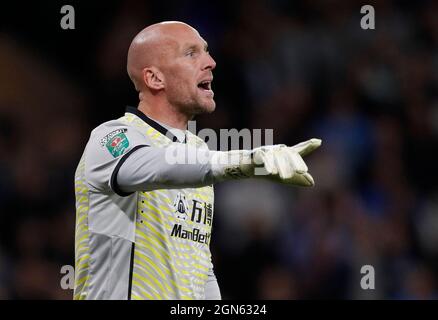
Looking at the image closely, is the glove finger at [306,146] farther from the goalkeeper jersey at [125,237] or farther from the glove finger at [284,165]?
the goalkeeper jersey at [125,237]

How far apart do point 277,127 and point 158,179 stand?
4.25 meters

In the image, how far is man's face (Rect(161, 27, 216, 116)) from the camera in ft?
12.9

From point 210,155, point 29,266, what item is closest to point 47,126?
point 29,266

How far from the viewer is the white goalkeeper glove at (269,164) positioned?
9.20 ft

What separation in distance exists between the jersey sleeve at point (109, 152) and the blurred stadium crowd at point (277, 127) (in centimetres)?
280

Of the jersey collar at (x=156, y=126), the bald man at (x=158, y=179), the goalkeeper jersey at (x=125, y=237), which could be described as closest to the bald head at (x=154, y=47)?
the bald man at (x=158, y=179)

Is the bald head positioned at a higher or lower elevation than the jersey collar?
higher

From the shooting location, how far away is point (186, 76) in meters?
3.93

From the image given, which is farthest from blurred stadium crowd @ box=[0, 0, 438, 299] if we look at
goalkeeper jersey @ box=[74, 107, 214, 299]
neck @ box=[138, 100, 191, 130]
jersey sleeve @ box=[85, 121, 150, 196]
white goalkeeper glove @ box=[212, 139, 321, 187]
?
white goalkeeper glove @ box=[212, 139, 321, 187]

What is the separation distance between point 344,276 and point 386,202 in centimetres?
98

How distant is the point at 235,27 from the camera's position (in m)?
7.67

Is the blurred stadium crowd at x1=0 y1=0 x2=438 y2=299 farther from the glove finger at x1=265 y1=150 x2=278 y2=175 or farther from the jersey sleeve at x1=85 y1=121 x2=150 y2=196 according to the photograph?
the glove finger at x1=265 y1=150 x2=278 y2=175

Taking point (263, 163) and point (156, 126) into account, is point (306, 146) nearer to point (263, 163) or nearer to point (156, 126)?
point (263, 163)
